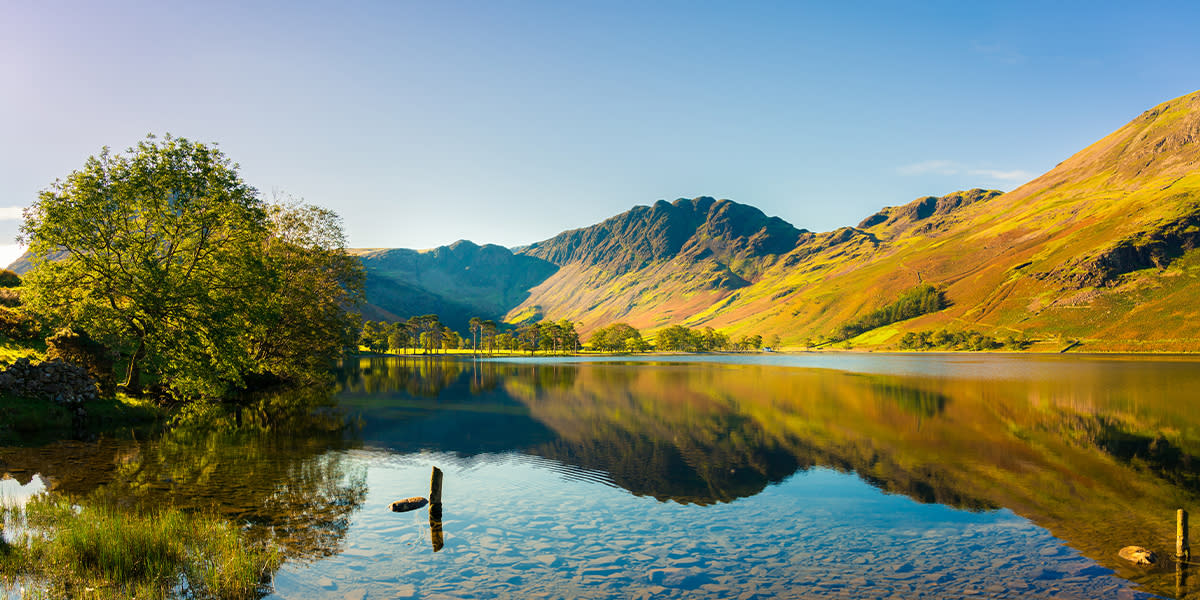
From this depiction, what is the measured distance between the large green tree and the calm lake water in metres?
7.30

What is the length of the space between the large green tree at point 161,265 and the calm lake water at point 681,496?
288 inches

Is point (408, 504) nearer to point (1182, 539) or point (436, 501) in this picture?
point (436, 501)

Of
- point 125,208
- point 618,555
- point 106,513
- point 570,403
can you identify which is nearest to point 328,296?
point 125,208

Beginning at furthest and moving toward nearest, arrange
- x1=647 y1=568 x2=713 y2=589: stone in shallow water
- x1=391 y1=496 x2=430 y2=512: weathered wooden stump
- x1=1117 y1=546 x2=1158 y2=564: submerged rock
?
x1=391 y1=496 x2=430 y2=512: weathered wooden stump, x1=1117 y1=546 x2=1158 y2=564: submerged rock, x1=647 y1=568 x2=713 y2=589: stone in shallow water

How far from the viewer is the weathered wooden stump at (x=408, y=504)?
25062mm

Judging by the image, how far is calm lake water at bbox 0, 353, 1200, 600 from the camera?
60.7 ft

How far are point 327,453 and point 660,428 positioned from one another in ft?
92.7

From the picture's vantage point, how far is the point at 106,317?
129 feet

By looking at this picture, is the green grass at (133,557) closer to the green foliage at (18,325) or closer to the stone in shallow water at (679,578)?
the stone in shallow water at (679,578)

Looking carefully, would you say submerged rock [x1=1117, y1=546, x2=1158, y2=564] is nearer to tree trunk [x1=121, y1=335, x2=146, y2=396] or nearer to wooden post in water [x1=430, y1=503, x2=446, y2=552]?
wooden post in water [x1=430, y1=503, x2=446, y2=552]

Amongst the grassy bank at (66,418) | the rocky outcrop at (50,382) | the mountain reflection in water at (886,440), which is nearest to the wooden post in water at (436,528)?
the mountain reflection in water at (886,440)

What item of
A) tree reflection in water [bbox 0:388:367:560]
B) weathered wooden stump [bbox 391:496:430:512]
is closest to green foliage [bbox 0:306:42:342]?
tree reflection in water [bbox 0:388:367:560]

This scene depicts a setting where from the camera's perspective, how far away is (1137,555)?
2036 cm

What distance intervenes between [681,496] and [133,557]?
75.0 ft
